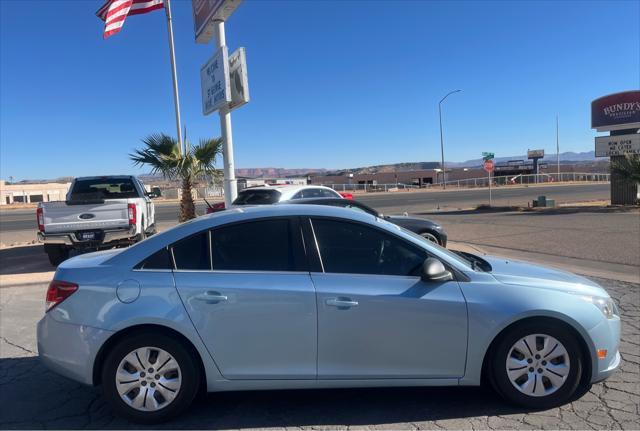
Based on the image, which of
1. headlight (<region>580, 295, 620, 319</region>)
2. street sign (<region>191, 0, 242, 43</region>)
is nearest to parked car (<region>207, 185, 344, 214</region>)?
street sign (<region>191, 0, 242, 43</region>)

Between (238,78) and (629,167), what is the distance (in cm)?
1980

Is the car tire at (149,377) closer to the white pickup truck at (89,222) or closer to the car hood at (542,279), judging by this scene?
the car hood at (542,279)

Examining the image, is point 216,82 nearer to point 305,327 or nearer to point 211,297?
point 211,297

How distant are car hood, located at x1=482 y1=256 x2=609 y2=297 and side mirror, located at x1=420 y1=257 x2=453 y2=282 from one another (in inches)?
18.2

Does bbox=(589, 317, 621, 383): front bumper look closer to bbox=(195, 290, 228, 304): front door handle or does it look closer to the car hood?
the car hood

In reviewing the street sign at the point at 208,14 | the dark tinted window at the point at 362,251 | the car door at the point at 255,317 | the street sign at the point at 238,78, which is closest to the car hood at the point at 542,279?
the dark tinted window at the point at 362,251

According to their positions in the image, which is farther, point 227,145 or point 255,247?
point 227,145

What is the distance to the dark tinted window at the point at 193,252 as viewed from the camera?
3617 millimetres

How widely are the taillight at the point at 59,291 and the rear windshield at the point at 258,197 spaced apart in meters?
7.17

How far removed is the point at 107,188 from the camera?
11344mm

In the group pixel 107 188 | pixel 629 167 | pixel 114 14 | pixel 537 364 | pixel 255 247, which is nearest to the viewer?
pixel 537 364

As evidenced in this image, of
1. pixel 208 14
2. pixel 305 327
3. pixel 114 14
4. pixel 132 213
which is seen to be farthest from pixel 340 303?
pixel 114 14

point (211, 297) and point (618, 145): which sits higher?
point (618, 145)

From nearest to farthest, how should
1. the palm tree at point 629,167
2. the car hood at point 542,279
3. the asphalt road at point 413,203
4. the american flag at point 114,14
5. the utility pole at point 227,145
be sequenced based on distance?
the car hood at point 542,279 → the utility pole at point 227,145 → the american flag at point 114,14 → the palm tree at point 629,167 → the asphalt road at point 413,203
